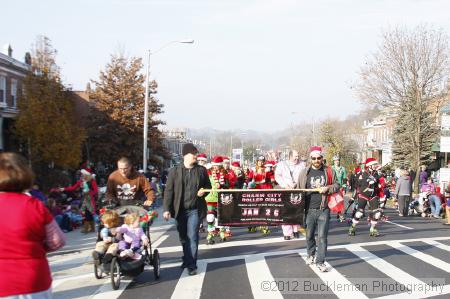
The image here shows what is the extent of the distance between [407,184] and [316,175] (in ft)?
42.0

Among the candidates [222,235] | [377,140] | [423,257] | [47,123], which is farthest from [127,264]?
[377,140]

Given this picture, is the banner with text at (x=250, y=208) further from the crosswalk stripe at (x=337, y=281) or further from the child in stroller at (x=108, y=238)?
the child in stroller at (x=108, y=238)

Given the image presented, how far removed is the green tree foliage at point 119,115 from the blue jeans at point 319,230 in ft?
104

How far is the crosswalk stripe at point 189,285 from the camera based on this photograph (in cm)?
743

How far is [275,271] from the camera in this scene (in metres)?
8.98

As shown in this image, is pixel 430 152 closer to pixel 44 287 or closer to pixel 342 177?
pixel 342 177

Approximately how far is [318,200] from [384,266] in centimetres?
172

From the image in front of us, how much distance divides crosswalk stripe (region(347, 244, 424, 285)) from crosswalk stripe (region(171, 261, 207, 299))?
3.02m

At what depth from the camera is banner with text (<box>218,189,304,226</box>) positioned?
1045cm

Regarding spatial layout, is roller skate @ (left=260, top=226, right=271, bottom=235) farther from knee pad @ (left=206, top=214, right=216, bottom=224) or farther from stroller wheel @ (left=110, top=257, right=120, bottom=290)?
stroller wheel @ (left=110, top=257, right=120, bottom=290)

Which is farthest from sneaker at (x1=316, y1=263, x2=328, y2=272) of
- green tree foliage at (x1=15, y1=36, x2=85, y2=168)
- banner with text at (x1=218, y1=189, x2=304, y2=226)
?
green tree foliage at (x1=15, y1=36, x2=85, y2=168)

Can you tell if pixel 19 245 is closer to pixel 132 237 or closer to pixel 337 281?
pixel 132 237

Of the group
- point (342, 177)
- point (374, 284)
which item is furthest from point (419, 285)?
point (342, 177)

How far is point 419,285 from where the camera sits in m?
8.02
